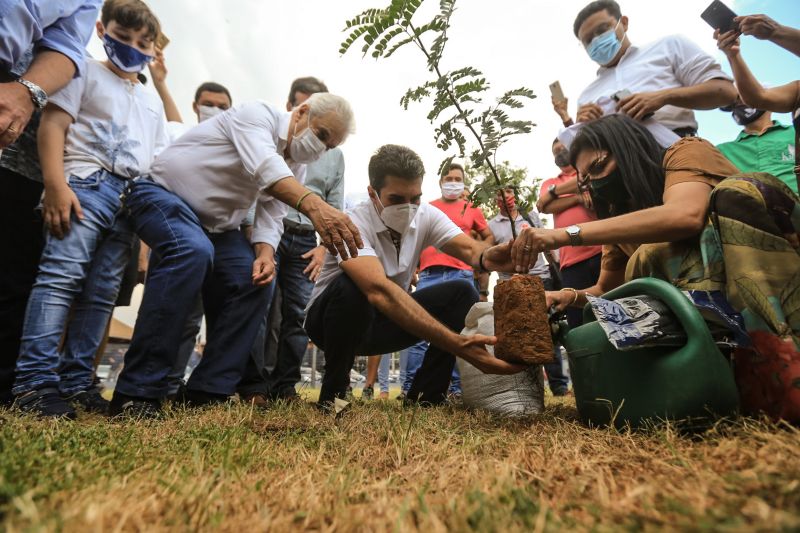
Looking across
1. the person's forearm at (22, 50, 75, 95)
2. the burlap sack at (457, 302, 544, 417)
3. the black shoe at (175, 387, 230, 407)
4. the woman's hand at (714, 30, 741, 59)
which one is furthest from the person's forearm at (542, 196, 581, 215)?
the person's forearm at (22, 50, 75, 95)

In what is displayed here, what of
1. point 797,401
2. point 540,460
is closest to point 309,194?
point 540,460

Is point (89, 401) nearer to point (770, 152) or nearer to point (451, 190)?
point (451, 190)

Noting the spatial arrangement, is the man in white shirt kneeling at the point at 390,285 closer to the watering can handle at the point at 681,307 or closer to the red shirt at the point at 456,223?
the watering can handle at the point at 681,307

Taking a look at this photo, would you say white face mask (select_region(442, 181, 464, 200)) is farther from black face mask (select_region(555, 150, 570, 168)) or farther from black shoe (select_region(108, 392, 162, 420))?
black shoe (select_region(108, 392, 162, 420))

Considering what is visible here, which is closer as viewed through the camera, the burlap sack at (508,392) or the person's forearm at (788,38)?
the burlap sack at (508,392)

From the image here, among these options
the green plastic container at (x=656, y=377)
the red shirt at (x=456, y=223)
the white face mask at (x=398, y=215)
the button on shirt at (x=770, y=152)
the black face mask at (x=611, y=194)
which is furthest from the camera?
the red shirt at (x=456, y=223)

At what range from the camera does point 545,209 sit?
3826mm

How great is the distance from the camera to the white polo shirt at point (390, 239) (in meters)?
2.82

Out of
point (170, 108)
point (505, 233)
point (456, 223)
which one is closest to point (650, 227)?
point (456, 223)

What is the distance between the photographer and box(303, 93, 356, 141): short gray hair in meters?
2.74

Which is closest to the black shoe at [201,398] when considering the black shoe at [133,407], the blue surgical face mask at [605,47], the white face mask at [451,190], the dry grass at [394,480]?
the black shoe at [133,407]

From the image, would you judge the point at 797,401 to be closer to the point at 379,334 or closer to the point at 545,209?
the point at 379,334

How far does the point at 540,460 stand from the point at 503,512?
0.44 m

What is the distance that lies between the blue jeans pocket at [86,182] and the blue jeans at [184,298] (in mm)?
190
